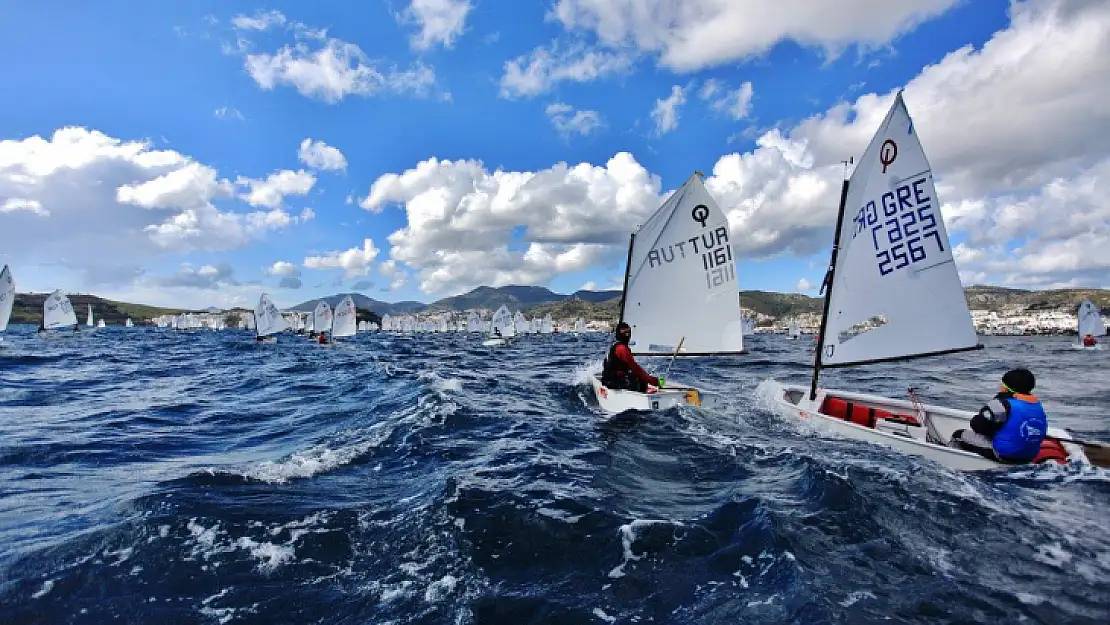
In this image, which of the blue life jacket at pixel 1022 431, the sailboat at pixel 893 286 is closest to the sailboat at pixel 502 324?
the sailboat at pixel 893 286

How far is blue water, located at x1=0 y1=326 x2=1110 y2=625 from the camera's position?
5871mm

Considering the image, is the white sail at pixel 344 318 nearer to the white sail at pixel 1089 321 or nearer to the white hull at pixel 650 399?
the white hull at pixel 650 399

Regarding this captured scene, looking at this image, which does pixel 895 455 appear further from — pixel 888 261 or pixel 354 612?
pixel 354 612

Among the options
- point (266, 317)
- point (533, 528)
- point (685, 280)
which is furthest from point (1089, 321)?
point (266, 317)

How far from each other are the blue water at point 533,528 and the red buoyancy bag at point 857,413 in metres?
1.92

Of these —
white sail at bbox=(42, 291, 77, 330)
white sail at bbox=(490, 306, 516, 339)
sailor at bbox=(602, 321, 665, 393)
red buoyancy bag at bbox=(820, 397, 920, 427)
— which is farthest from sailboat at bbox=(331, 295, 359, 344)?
red buoyancy bag at bbox=(820, 397, 920, 427)

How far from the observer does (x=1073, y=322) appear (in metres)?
171

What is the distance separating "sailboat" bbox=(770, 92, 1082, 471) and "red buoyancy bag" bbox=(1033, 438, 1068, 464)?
7.71 feet

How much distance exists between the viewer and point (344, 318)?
88.1m

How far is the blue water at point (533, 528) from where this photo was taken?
587 centimetres

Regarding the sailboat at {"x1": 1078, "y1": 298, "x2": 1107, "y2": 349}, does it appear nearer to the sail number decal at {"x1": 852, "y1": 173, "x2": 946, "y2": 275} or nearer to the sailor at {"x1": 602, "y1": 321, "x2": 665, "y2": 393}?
the sail number decal at {"x1": 852, "y1": 173, "x2": 946, "y2": 275}

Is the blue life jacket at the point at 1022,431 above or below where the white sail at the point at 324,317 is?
below

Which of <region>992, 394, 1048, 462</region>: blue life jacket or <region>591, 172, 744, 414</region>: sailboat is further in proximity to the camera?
<region>591, 172, 744, 414</region>: sailboat

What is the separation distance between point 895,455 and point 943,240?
225 inches
